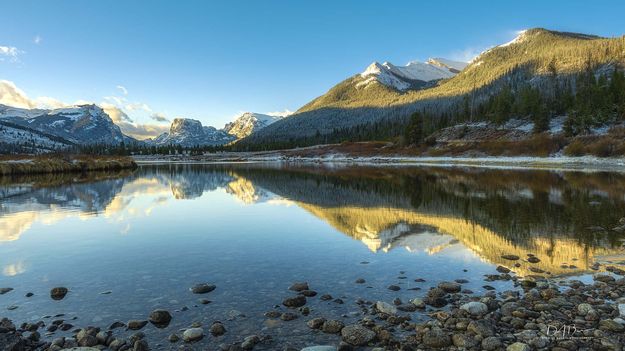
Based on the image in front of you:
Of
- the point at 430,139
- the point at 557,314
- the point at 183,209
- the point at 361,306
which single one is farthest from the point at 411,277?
the point at 430,139

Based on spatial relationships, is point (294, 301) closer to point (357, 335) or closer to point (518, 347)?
point (357, 335)

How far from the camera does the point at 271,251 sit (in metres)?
18.8

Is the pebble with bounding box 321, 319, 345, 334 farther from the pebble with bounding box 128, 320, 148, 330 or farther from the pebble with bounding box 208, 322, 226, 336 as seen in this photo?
the pebble with bounding box 128, 320, 148, 330

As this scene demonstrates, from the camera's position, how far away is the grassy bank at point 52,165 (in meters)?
80.3

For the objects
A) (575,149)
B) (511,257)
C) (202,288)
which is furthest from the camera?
(575,149)

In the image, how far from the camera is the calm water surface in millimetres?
11930

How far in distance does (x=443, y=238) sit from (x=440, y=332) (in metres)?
11.5

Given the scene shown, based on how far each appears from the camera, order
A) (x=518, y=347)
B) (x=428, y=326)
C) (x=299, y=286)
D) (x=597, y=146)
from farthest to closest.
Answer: (x=597, y=146)
(x=299, y=286)
(x=428, y=326)
(x=518, y=347)

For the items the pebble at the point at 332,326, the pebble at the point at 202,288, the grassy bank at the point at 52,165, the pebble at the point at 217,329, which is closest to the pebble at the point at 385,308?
the pebble at the point at 332,326

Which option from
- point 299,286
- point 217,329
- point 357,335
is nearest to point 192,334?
point 217,329

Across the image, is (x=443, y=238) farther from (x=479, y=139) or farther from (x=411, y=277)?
(x=479, y=139)

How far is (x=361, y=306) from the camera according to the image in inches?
465

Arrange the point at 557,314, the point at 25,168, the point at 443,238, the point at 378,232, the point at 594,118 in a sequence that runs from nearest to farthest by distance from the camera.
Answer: the point at 557,314, the point at 443,238, the point at 378,232, the point at 25,168, the point at 594,118

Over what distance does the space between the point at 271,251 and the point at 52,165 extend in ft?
291
